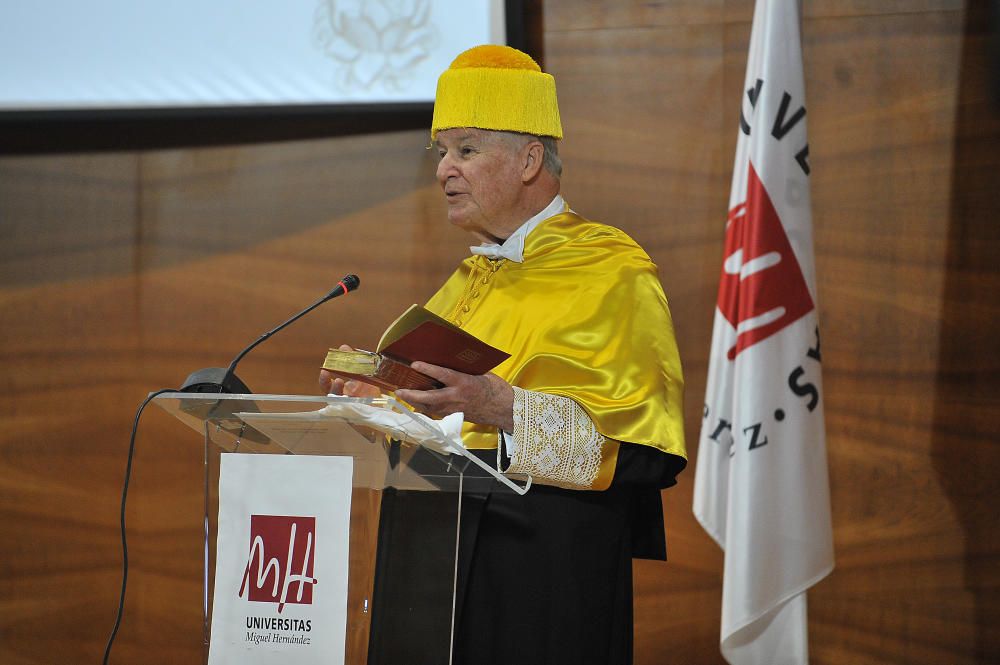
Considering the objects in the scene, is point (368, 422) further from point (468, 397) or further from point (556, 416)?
point (556, 416)

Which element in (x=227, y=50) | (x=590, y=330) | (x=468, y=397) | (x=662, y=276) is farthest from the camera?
(x=227, y=50)

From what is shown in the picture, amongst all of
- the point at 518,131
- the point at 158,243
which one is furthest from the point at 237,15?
the point at 518,131

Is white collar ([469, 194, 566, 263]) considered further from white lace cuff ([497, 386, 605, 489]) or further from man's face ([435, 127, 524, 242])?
white lace cuff ([497, 386, 605, 489])

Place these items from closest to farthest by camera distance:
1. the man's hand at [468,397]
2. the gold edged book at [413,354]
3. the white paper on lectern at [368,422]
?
the white paper on lectern at [368,422] < the gold edged book at [413,354] < the man's hand at [468,397]

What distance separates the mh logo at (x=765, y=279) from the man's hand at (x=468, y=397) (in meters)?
1.20

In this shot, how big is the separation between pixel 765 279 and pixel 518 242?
2.91 ft

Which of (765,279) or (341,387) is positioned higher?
(765,279)

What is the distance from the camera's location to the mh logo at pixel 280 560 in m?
1.56

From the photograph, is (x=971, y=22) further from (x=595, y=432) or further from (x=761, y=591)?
(x=595, y=432)

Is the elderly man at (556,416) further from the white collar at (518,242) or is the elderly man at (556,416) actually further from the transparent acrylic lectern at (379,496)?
the transparent acrylic lectern at (379,496)

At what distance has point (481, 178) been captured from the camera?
2.31 m

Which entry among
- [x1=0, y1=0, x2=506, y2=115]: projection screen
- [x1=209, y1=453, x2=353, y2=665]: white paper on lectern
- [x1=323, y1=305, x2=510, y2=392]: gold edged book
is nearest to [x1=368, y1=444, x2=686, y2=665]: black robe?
[x1=323, y1=305, x2=510, y2=392]: gold edged book

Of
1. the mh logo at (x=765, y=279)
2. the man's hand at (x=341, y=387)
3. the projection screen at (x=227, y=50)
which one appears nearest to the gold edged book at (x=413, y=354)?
the man's hand at (x=341, y=387)

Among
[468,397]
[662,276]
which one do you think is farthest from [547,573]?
[662,276]
